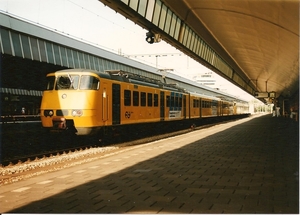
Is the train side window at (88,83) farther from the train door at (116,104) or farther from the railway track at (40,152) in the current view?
the railway track at (40,152)

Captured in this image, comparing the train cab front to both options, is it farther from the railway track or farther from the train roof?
the railway track

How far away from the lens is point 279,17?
996cm

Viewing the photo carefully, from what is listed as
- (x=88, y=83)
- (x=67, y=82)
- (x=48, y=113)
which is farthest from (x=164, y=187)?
(x=67, y=82)

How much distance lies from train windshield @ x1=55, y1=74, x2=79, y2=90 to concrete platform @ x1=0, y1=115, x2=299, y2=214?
15.9 ft

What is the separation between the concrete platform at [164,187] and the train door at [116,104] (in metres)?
5.09

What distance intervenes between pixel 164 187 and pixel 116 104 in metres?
9.22

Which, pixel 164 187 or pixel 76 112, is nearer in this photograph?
pixel 164 187

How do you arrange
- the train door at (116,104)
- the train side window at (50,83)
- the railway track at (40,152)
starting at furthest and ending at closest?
the train door at (116,104) → the train side window at (50,83) → the railway track at (40,152)

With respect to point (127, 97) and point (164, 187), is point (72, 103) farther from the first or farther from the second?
point (164, 187)

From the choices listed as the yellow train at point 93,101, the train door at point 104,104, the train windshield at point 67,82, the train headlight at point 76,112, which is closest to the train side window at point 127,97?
the yellow train at point 93,101

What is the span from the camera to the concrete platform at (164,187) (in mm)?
5359

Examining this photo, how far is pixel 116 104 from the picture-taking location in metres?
15.6

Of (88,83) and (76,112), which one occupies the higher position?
(88,83)

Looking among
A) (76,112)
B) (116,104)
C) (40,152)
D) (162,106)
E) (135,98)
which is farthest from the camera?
(162,106)
